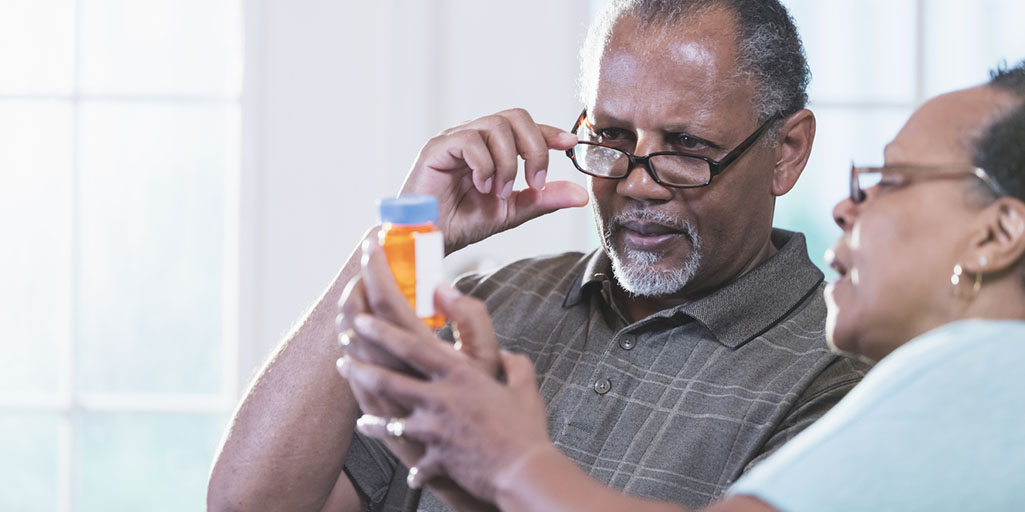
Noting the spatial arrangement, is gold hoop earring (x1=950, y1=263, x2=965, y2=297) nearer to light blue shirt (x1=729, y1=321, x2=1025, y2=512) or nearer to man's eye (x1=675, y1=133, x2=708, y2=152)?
light blue shirt (x1=729, y1=321, x2=1025, y2=512)

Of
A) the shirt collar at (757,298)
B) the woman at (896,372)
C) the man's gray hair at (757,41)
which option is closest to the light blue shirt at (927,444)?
the woman at (896,372)

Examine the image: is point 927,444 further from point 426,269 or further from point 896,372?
point 426,269

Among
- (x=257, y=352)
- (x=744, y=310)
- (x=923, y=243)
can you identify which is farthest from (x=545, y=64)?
(x=923, y=243)

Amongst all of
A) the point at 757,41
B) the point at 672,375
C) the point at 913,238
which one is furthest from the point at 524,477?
the point at 757,41

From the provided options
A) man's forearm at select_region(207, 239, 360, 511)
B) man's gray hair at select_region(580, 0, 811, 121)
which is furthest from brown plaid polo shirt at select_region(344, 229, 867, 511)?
man's gray hair at select_region(580, 0, 811, 121)

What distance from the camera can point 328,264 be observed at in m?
2.47

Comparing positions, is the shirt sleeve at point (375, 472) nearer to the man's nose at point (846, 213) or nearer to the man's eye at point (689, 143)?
the man's eye at point (689, 143)

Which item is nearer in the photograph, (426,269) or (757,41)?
(426,269)

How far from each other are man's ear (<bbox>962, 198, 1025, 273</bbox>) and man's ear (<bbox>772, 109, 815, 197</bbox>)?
610 millimetres

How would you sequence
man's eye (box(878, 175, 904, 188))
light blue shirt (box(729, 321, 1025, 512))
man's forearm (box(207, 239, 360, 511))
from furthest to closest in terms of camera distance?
man's forearm (box(207, 239, 360, 511)) → man's eye (box(878, 175, 904, 188)) → light blue shirt (box(729, 321, 1025, 512))

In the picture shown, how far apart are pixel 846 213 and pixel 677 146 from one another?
428mm

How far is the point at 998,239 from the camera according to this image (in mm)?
1005

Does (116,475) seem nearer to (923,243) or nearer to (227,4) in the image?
(227,4)

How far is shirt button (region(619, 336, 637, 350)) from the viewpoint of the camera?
1557 millimetres
